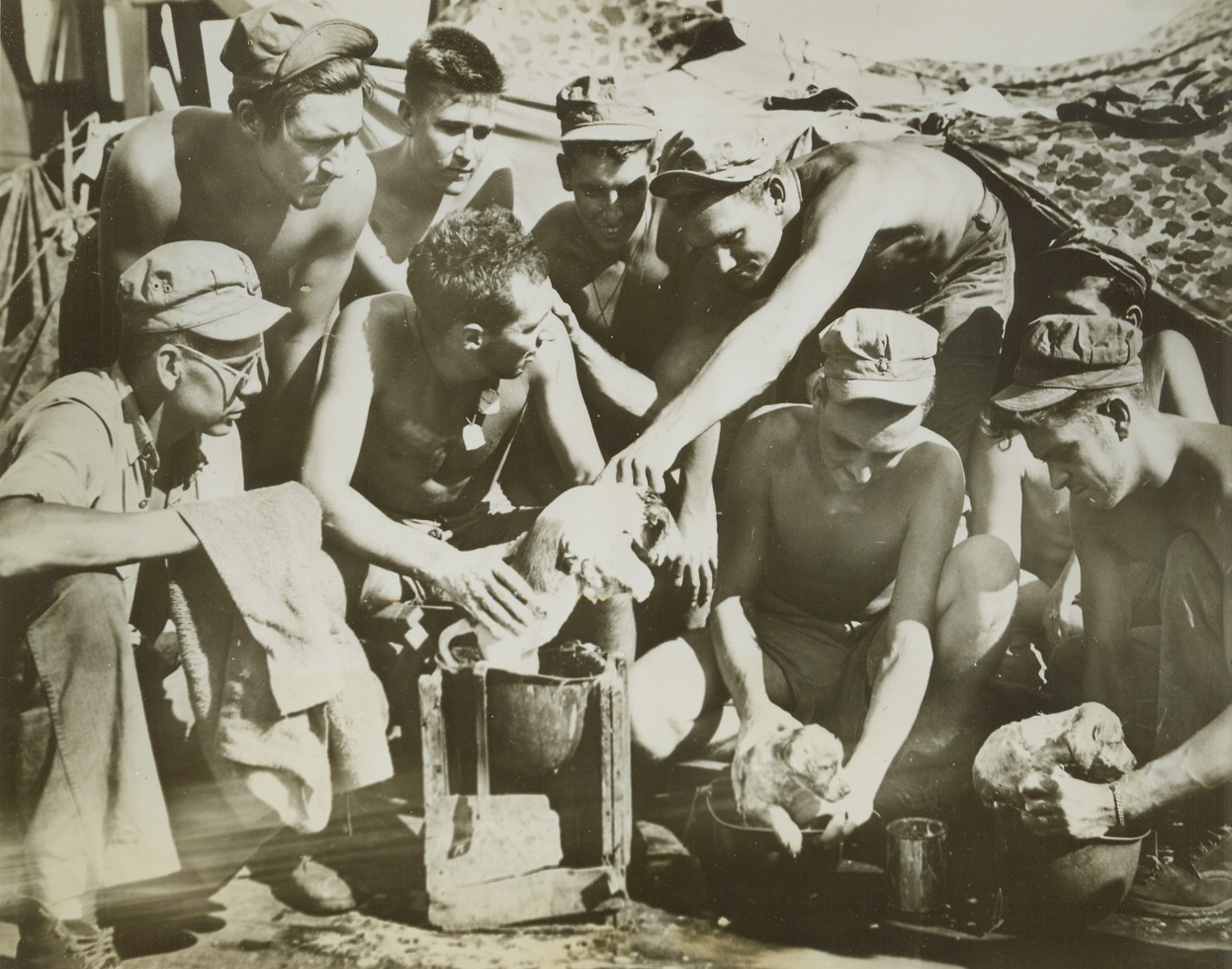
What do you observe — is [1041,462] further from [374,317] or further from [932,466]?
[374,317]

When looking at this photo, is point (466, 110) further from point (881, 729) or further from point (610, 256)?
point (881, 729)

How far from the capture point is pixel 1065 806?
140 inches

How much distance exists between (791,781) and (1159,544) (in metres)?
1.52

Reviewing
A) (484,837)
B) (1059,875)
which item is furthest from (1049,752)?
(484,837)

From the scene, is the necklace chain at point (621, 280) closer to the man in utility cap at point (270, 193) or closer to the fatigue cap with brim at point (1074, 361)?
the man in utility cap at point (270, 193)

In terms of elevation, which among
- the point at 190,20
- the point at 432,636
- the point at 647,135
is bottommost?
the point at 432,636

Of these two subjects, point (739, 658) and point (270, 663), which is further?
point (739, 658)

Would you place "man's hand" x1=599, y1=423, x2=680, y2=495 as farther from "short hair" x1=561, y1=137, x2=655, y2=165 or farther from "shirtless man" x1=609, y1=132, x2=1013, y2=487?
"short hair" x1=561, y1=137, x2=655, y2=165

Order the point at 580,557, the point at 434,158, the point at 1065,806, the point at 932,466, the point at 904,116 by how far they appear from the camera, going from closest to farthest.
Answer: the point at 1065,806 < the point at 580,557 < the point at 932,466 < the point at 434,158 < the point at 904,116

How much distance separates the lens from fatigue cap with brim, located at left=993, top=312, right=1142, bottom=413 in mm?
3738

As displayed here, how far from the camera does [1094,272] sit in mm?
3947

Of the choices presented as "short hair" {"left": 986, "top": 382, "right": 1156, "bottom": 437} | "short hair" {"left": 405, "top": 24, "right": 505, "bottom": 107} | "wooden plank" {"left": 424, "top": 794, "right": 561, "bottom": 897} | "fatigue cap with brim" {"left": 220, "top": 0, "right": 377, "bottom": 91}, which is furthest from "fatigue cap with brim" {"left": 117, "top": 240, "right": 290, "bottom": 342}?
"short hair" {"left": 986, "top": 382, "right": 1156, "bottom": 437}

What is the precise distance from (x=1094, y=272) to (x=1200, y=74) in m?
0.84

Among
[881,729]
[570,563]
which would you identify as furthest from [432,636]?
[881,729]
